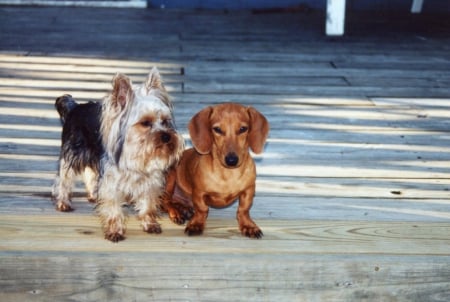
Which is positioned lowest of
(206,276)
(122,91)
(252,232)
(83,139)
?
(206,276)

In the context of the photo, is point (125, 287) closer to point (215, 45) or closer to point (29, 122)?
point (29, 122)

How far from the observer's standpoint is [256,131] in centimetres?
322

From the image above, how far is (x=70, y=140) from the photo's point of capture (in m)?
3.54

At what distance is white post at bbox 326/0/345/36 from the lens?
7.36 m

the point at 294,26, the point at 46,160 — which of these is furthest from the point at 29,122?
the point at 294,26

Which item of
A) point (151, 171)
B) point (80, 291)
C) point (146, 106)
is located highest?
point (146, 106)

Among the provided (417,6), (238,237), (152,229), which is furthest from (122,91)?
(417,6)

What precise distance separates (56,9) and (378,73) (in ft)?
15.2

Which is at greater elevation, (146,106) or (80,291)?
(146,106)

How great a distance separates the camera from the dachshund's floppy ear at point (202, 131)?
3.20 m

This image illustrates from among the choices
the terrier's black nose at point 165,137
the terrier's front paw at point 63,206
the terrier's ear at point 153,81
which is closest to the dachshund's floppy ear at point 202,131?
the terrier's black nose at point 165,137

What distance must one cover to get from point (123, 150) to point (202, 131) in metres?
0.38

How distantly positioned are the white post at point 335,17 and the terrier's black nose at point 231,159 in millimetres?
4690

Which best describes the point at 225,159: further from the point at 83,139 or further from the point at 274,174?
the point at 274,174
